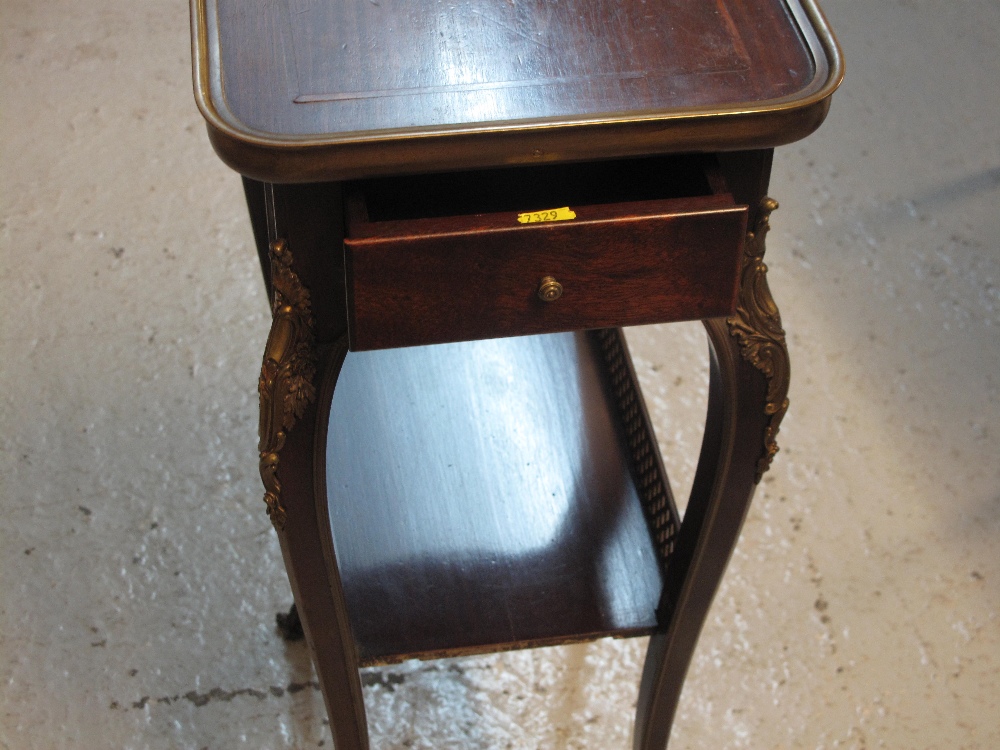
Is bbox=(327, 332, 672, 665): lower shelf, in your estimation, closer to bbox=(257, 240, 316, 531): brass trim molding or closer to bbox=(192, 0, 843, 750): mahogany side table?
bbox=(192, 0, 843, 750): mahogany side table

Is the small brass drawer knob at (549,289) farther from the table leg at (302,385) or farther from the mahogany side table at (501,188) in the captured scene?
the table leg at (302,385)

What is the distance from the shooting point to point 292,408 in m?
0.70

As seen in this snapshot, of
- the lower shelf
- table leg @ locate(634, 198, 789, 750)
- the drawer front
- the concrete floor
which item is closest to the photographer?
the drawer front

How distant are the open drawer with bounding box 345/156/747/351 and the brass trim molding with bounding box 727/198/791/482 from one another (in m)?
0.04

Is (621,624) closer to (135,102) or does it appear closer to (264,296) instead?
(264,296)

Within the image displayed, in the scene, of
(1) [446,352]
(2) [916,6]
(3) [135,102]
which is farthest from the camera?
(2) [916,6]

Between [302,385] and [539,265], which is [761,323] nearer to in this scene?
[539,265]

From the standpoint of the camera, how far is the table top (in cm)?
62

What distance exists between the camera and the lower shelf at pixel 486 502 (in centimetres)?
95

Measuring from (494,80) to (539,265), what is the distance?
Result: 109 millimetres

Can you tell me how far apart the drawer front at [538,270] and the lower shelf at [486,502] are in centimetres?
34

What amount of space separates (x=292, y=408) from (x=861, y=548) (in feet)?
2.60

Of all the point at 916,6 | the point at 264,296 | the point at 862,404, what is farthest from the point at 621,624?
the point at 916,6

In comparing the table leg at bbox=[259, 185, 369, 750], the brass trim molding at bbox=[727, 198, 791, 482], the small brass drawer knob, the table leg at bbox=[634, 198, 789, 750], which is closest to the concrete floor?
the table leg at bbox=[634, 198, 789, 750]
